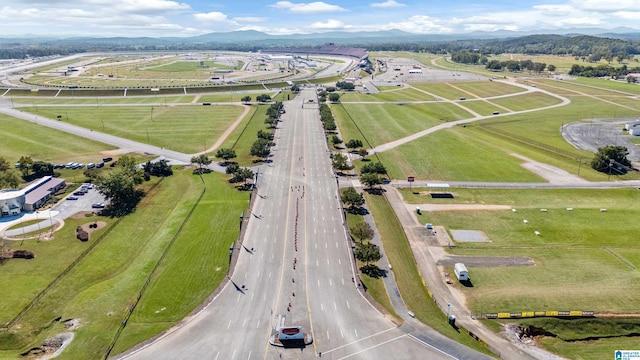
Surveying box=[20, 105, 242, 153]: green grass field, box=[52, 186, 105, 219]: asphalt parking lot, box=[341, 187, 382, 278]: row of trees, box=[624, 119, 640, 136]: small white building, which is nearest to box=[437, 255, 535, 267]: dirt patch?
box=[341, 187, 382, 278]: row of trees

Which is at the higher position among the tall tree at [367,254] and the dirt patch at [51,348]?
the tall tree at [367,254]

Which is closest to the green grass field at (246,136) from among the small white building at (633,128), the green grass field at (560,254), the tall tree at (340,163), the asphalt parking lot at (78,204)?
the tall tree at (340,163)

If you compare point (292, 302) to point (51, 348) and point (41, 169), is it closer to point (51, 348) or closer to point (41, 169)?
point (51, 348)

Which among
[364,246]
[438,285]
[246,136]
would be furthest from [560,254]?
[246,136]

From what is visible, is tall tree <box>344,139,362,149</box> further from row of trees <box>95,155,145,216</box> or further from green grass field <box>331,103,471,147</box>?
row of trees <box>95,155,145,216</box>

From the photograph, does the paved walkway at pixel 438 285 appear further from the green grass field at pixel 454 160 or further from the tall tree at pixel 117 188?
the tall tree at pixel 117 188

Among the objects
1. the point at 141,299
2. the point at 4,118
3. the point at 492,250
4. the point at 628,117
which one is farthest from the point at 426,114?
the point at 4,118
